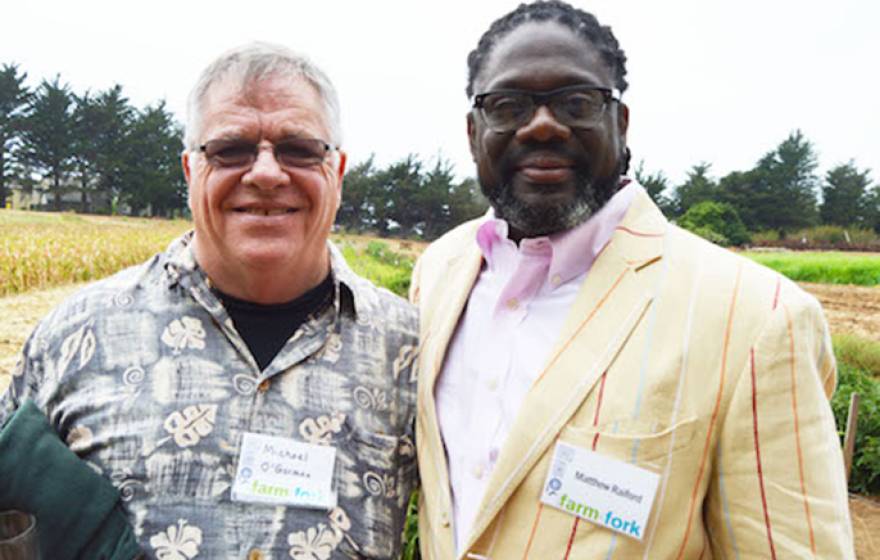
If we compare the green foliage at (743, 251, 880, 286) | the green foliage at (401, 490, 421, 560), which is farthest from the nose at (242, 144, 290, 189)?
the green foliage at (743, 251, 880, 286)

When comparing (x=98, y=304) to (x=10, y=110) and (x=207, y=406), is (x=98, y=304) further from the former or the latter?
(x=10, y=110)

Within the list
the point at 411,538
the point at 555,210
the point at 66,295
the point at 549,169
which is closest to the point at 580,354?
the point at 555,210

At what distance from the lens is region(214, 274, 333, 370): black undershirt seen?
6.86 feet

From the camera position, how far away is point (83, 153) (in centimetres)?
5050

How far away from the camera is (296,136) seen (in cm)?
202

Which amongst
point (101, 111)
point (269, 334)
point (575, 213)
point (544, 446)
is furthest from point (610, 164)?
point (101, 111)

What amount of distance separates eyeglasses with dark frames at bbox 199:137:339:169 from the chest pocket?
4.07 ft

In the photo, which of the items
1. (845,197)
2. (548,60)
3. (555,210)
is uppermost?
(845,197)

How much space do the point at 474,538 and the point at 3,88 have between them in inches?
2466

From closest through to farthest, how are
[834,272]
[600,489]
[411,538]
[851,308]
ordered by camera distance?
[600,489] → [411,538] → [851,308] → [834,272]

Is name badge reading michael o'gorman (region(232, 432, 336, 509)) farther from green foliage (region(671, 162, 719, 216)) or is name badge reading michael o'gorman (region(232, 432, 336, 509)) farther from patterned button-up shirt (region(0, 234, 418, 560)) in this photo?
green foliage (region(671, 162, 719, 216))

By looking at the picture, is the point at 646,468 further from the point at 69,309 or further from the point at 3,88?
the point at 3,88

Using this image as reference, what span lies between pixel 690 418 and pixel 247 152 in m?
1.55

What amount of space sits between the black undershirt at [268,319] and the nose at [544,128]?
95cm
